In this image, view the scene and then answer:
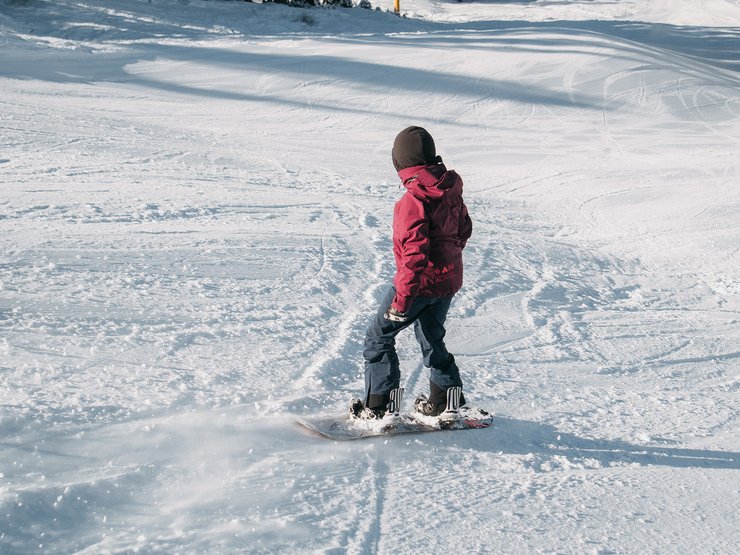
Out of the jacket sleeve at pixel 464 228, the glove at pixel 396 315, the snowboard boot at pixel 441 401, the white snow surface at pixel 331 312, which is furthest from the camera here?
the snowboard boot at pixel 441 401

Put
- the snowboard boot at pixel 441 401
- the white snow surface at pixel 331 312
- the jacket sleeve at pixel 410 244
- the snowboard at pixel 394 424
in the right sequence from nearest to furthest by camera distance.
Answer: the white snow surface at pixel 331 312, the jacket sleeve at pixel 410 244, the snowboard at pixel 394 424, the snowboard boot at pixel 441 401

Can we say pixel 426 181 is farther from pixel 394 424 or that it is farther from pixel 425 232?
pixel 394 424

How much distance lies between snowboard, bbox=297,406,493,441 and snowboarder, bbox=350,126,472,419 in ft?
0.18

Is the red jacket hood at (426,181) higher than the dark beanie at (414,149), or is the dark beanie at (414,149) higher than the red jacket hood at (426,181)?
the dark beanie at (414,149)

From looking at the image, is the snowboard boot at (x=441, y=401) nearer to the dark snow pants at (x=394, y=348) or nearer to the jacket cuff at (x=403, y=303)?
the dark snow pants at (x=394, y=348)

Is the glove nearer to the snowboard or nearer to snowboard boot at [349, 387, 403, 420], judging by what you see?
snowboard boot at [349, 387, 403, 420]

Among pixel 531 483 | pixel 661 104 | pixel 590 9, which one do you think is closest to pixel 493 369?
pixel 531 483

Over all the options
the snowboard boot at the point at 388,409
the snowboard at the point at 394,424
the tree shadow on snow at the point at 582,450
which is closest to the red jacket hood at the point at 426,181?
the snowboard boot at the point at 388,409

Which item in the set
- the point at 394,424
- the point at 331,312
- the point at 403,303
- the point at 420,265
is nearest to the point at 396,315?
the point at 403,303

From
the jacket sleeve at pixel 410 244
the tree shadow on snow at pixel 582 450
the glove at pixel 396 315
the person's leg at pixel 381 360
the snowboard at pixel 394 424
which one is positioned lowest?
the tree shadow on snow at pixel 582 450

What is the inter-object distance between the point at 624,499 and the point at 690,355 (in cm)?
214

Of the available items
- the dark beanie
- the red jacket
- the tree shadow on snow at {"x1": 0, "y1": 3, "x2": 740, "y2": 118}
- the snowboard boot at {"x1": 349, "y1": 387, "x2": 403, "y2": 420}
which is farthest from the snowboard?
the tree shadow on snow at {"x1": 0, "y1": 3, "x2": 740, "y2": 118}

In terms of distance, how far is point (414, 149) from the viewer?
3561mm

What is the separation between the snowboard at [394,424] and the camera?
13.0 feet
